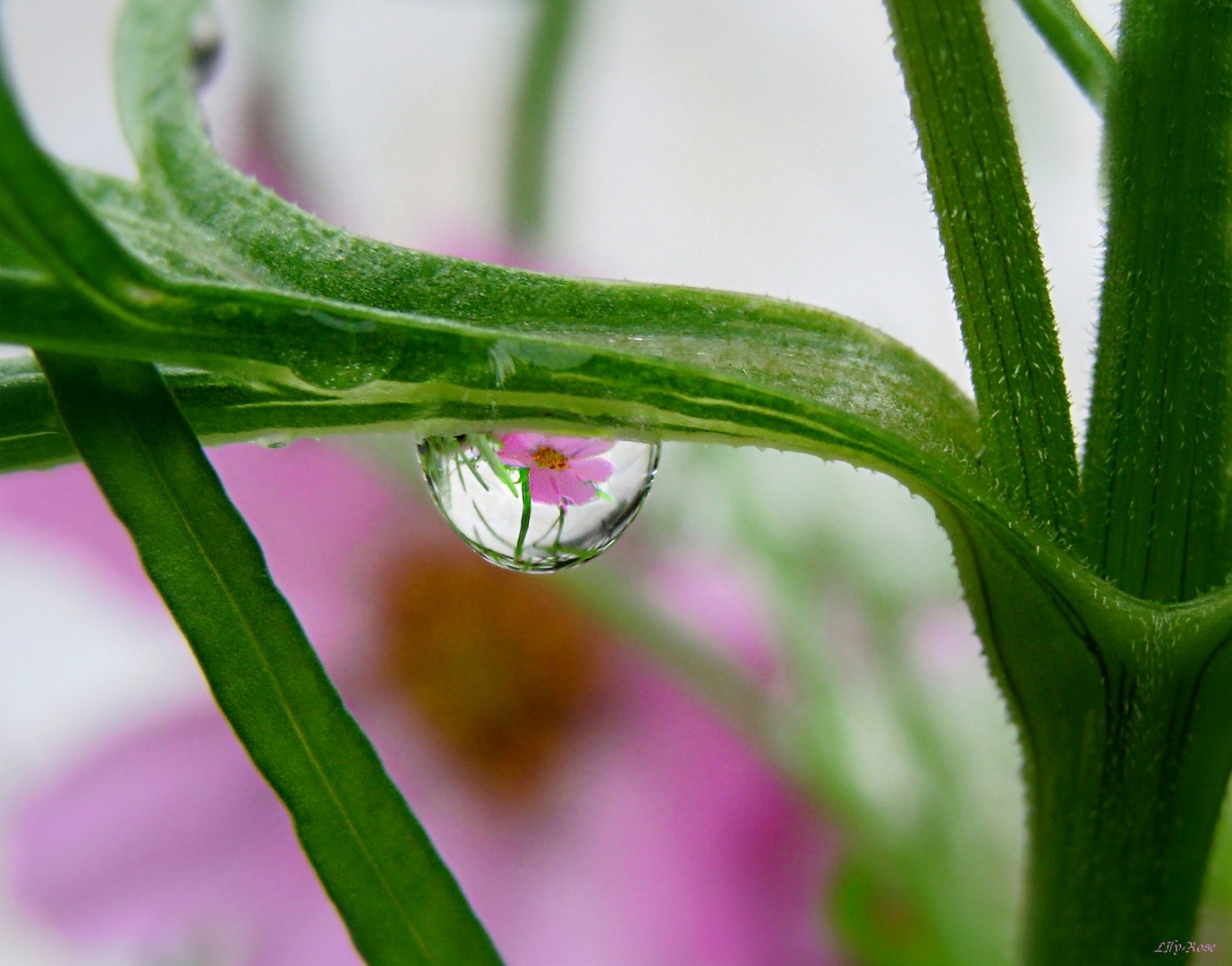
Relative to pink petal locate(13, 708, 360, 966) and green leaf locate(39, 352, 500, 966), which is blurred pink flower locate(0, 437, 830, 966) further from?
green leaf locate(39, 352, 500, 966)

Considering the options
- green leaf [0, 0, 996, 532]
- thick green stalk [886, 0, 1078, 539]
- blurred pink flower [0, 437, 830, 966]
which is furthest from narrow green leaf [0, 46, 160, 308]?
blurred pink flower [0, 437, 830, 966]

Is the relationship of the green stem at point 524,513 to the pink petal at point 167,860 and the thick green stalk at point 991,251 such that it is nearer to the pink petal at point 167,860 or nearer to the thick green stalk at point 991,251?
the thick green stalk at point 991,251

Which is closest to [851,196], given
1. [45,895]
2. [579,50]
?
[579,50]

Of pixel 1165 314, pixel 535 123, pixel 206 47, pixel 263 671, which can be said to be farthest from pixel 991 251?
pixel 535 123

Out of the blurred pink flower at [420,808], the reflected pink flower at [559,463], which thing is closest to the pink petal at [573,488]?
the reflected pink flower at [559,463]

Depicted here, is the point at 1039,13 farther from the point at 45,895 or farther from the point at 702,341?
the point at 45,895
